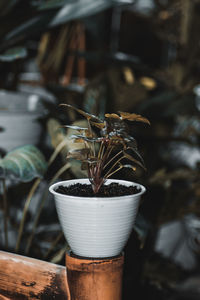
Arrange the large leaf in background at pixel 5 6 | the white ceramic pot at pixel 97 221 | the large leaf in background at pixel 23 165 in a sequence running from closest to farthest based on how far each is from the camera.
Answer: the white ceramic pot at pixel 97 221
the large leaf in background at pixel 23 165
the large leaf in background at pixel 5 6

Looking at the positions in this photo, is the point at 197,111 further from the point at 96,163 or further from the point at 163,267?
the point at 96,163

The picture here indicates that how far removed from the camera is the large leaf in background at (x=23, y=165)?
783 millimetres

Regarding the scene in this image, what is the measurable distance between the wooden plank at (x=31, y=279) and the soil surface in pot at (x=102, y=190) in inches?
4.9

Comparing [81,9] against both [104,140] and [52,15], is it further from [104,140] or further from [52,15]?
[104,140]

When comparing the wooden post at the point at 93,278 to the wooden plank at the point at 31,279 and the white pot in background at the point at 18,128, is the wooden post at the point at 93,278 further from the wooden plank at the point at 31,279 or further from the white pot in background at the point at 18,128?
the white pot in background at the point at 18,128

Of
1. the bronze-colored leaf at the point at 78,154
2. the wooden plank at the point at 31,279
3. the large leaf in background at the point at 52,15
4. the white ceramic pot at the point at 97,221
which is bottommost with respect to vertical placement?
the wooden plank at the point at 31,279

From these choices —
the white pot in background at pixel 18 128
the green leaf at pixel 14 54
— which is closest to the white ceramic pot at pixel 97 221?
the white pot in background at pixel 18 128

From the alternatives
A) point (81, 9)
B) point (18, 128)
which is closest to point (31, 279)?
point (18, 128)

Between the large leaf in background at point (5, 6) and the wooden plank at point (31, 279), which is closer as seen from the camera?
the wooden plank at point (31, 279)

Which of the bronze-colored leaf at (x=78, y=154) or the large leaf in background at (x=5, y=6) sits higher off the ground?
the large leaf in background at (x=5, y=6)

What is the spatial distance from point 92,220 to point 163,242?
1511 mm

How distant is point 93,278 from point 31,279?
0.11 meters

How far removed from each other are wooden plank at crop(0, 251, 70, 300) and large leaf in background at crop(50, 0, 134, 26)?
96cm

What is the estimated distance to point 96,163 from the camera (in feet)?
2.02
